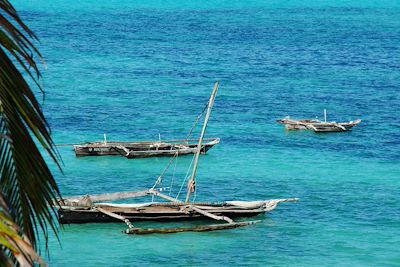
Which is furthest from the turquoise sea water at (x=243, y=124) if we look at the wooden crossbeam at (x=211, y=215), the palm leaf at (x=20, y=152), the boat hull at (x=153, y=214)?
the palm leaf at (x=20, y=152)

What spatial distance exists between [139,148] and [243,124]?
8501 mm

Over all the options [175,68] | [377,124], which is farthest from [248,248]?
[175,68]

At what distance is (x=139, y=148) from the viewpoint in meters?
40.4

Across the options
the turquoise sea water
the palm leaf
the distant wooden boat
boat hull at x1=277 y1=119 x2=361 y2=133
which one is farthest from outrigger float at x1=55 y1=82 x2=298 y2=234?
the palm leaf

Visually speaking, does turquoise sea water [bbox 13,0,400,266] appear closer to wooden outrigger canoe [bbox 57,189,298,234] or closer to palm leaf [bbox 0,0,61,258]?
wooden outrigger canoe [bbox 57,189,298,234]

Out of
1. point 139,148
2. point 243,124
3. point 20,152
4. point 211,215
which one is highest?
point 20,152

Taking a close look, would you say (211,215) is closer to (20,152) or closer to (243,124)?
(243,124)

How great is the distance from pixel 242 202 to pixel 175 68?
38181 millimetres

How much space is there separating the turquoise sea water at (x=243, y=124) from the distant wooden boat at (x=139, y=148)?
1.22 feet

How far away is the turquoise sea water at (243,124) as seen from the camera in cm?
2897

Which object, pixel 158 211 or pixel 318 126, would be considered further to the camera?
pixel 318 126

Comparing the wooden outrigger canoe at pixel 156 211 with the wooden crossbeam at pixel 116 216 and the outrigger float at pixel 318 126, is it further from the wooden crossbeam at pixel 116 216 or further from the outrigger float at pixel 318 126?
the outrigger float at pixel 318 126

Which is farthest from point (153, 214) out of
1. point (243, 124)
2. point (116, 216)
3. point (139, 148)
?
point (243, 124)

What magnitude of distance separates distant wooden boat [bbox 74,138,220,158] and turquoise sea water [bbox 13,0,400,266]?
0.37 meters
